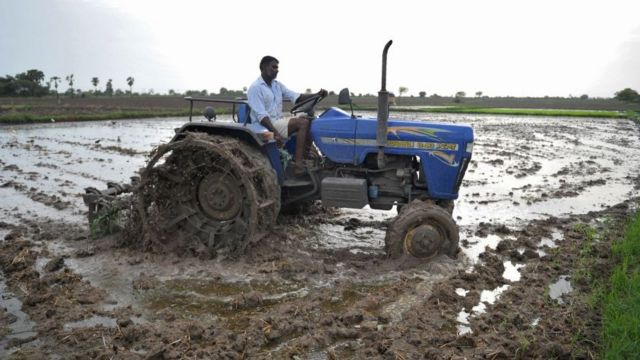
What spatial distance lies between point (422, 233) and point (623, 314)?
1836mm

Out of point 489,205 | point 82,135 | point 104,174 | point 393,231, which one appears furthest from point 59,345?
point 82,135

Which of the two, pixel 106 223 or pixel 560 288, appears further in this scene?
pixel 106 223

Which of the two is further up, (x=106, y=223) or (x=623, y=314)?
(x=106, y=223)

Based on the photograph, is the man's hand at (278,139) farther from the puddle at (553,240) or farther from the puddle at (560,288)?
the puddle at (553,240)

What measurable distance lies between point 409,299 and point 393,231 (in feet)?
3.03

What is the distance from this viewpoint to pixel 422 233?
16.0 ft

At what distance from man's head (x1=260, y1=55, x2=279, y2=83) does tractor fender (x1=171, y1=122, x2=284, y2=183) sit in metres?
0.64

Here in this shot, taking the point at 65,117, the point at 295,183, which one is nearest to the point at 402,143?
the point at 295,183

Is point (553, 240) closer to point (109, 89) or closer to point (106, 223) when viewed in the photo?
point (106, 223)

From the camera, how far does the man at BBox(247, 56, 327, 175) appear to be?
5.34 m

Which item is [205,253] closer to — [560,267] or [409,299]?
[409,299]

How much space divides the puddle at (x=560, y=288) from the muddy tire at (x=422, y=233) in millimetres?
962

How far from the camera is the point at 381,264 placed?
4988mm

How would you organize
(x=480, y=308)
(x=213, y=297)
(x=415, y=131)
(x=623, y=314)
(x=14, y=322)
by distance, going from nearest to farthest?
(x=623, y=314) < (x=14, y=322) < (x=480, y=308) < (x=213, y=297) < (x=415, y=131)
